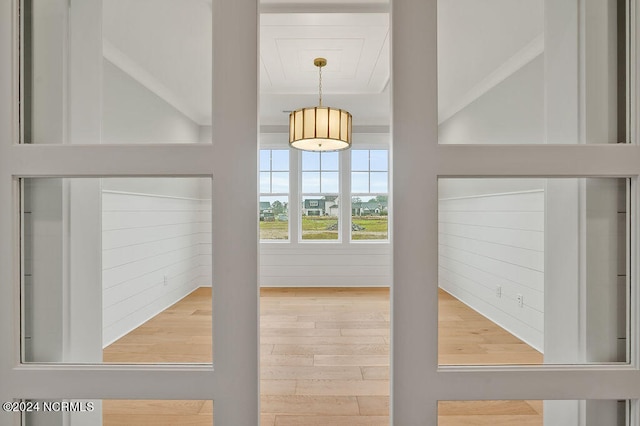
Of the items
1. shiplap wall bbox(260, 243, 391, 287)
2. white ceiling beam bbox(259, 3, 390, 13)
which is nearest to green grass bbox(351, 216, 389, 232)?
shiplap wall bbox(260, 243, 391, 287)

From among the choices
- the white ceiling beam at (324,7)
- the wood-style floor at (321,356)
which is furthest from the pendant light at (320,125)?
the wood-style floor at (321,356)

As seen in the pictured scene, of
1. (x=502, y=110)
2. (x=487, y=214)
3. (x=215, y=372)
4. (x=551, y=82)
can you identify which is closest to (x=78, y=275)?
(x=215, y=372)

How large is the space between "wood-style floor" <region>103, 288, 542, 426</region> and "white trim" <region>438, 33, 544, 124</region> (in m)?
0.47

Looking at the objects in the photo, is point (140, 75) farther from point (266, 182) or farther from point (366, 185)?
point (366, 185)

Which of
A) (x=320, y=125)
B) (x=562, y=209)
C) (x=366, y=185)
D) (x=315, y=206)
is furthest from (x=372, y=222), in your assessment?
(x=562, y=209)

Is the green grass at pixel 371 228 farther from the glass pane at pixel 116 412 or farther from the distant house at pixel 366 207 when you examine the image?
the glass pane at pixel 116 412

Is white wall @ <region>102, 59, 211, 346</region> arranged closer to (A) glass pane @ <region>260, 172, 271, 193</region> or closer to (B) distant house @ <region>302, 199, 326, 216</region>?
(A) glass pane @ <region>260, 172, 271, 193</region>

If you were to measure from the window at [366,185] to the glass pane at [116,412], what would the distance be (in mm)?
4441

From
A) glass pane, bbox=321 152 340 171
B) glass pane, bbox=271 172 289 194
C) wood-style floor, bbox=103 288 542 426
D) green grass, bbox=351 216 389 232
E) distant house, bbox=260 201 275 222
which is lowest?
wood-style floor, bbox=103 288 542 426

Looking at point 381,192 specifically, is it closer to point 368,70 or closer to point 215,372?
point 368,70

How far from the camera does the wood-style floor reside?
872 millimetres

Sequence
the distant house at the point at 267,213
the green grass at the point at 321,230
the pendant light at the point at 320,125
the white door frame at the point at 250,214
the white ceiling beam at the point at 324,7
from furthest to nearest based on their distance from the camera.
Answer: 1. the green grass at the point at 321,230
2. the distant house at the point at 267,213
3. the pendant light at the point at 320,125
4. the white ceiling beam at the point at 324,7
5. the white door frame at the point at 250,214

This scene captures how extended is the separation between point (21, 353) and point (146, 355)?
32 cm

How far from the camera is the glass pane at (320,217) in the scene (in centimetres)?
527
